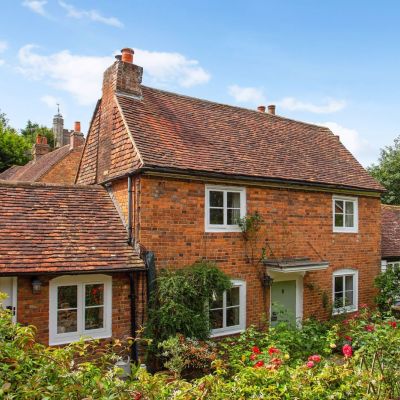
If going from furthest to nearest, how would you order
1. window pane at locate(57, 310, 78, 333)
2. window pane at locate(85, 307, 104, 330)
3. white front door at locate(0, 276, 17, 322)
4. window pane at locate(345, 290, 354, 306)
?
window pane at locate(345, 290, 354, 306), window pane at locate(85, 307, 104, 330), window pane at locate(57, 310, 78, 333), white front door at locate(0, 276, 17, 322)

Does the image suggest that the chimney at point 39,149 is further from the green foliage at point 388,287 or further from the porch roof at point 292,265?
the green foliage at point 388,287

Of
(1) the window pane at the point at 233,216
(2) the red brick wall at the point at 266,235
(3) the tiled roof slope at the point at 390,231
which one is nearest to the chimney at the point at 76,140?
(2) the red brick wall at the point at 266,235

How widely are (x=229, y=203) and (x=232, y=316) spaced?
329cm

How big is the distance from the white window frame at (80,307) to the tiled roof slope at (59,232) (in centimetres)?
49

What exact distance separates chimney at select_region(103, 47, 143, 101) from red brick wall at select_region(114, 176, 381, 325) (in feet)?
10.3

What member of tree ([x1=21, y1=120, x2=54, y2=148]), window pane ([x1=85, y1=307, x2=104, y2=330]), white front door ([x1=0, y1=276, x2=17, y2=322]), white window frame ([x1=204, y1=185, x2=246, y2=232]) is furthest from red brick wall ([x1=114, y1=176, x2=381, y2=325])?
tree ([x1=21, y1=120, x2=54, y2=148])

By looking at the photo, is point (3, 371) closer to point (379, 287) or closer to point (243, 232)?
point (243, 232)

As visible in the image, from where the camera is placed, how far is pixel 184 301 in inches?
368

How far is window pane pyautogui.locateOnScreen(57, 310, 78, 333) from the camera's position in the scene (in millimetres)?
9203

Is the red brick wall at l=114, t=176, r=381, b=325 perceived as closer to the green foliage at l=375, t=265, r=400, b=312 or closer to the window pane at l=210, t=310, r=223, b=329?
the green foliage at l=375, t=265, r=400, b=312

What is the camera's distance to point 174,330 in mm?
9117

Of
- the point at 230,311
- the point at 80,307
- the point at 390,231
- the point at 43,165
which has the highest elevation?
the point at 43,165

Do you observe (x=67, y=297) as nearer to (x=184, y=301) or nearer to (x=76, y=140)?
(x=184, y=301)

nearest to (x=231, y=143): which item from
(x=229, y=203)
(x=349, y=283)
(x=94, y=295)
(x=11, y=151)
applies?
(x=229, y=203)
